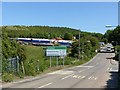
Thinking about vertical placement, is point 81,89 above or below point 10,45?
below

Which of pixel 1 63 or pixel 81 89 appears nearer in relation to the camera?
pixel 81 89

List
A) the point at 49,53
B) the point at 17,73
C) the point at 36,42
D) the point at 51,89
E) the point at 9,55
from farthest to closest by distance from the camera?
the point at 36,42 < the point at 49,53 < the point at 9,55 < the point at 17,73 < the point at 51,89

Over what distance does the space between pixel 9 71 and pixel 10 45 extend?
510cm

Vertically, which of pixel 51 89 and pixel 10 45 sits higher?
pixel 10 45

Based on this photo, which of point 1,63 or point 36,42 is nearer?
point 1,63

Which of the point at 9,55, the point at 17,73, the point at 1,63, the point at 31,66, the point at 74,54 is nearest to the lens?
the point at 1,63

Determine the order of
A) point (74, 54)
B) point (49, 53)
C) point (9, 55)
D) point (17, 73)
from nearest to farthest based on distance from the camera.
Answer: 1. point (17, 73)
2. point (9, 55)
3. point (49, 53)
4. point (74, 54)

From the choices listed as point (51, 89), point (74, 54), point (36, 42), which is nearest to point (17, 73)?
point (51, 89)

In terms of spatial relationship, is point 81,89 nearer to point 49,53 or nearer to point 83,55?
point 49,53

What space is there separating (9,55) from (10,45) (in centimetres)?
145

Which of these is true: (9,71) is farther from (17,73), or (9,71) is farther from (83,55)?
(83,55)

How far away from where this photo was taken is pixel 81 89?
22.7m

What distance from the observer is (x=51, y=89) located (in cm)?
2234

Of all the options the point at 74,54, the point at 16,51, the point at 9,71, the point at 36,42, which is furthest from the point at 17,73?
the point at 36,42
